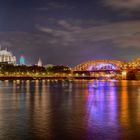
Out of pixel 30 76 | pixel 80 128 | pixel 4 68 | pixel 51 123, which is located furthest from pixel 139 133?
pixel 4 68

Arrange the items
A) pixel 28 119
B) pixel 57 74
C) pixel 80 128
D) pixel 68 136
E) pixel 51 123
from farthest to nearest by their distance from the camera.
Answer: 1. pixel 57 74
2. pixel 28 119
3. pixel 51 123
4. pixel 80 128
5. pixel 68 136

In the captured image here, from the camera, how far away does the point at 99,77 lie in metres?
152

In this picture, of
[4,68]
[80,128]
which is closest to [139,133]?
[80,128]

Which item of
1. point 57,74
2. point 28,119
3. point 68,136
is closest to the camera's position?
point 68,136

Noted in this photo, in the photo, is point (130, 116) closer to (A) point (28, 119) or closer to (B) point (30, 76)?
(A) point (28, 119)

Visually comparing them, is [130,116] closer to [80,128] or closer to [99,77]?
[80,128]

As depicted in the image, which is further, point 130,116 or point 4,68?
point 4,68

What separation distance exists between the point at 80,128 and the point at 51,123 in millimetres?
2124

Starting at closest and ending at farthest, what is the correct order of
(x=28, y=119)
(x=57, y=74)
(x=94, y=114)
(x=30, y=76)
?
1. (x=28, y=119)
2. (x=94, y=114)
3. (x=30, y=76)
4. (x=57, y=74)

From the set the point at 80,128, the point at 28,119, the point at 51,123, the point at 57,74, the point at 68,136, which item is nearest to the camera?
the point at 68,136

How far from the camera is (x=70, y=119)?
2195 centimetres

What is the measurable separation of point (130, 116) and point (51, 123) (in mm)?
5272

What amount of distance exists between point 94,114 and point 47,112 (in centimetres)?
310

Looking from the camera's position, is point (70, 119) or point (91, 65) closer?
point (70, 119)
